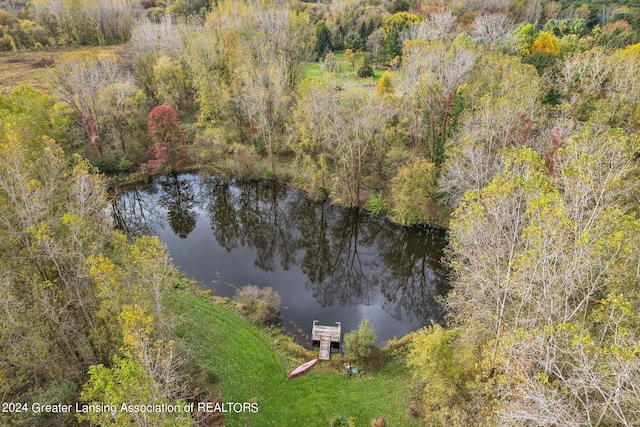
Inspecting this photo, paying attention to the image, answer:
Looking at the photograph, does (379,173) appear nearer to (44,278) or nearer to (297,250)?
(297,250)

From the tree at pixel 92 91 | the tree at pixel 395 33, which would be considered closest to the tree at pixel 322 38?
the tree at pixel 395 33

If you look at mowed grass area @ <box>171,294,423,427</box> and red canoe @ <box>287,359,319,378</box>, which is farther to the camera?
red canoe @ <box>287,359,319,378</box>

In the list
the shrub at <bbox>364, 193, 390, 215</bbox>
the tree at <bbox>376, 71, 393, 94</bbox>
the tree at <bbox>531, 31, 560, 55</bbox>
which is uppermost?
the tree at <bbox>531, 31, 560, 55</bbox>

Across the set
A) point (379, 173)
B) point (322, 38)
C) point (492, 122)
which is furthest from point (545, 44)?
point (322, 38)

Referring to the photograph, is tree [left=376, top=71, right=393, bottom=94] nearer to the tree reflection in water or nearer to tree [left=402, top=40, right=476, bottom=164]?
tree [left=402, top=40, right=476, bottom=164]

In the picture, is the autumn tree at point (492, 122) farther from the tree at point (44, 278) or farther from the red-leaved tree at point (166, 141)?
the red-leaved tree at point (166, 141)

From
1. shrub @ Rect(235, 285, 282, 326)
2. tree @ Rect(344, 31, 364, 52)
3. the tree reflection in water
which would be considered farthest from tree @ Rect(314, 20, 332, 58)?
shrub @ Rect(235, 285, 282, 326)

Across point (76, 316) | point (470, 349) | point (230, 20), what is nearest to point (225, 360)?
point (76, 316)
